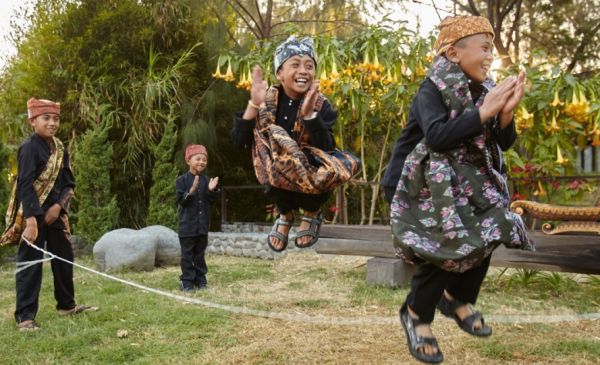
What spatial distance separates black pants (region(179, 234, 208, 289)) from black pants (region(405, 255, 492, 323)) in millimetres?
4830

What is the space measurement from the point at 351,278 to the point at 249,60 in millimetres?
3310

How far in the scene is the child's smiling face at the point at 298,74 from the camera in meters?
Answer: 2.94

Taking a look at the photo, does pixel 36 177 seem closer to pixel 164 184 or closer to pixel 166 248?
pixel 166 248

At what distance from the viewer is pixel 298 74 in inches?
116

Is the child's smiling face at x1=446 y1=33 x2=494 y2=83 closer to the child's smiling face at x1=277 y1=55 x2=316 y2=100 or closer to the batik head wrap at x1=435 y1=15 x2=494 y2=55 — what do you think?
the batik head wrap at x1=435 y1=15 x2=494 y2=55

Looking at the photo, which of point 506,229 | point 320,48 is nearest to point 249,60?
point 320,48

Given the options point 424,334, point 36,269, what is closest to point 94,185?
point 36,269

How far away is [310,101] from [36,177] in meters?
3.38

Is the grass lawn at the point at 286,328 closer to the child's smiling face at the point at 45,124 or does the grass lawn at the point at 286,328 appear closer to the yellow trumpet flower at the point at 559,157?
the yellow trumpet flower at the point at 559,157

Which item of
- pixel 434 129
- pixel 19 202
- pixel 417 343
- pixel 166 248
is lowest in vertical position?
pixel 166 248

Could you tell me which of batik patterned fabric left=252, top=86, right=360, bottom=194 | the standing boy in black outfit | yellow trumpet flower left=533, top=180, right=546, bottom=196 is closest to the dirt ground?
yellow trumpet flower left=533, top=180, right=546, bottom=196

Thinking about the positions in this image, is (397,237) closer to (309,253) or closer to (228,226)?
(309,253)

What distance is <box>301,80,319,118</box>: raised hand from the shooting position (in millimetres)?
2828

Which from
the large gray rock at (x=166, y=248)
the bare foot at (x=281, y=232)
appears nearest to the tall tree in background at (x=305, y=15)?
the large gray rock at (x=166, y=248)
